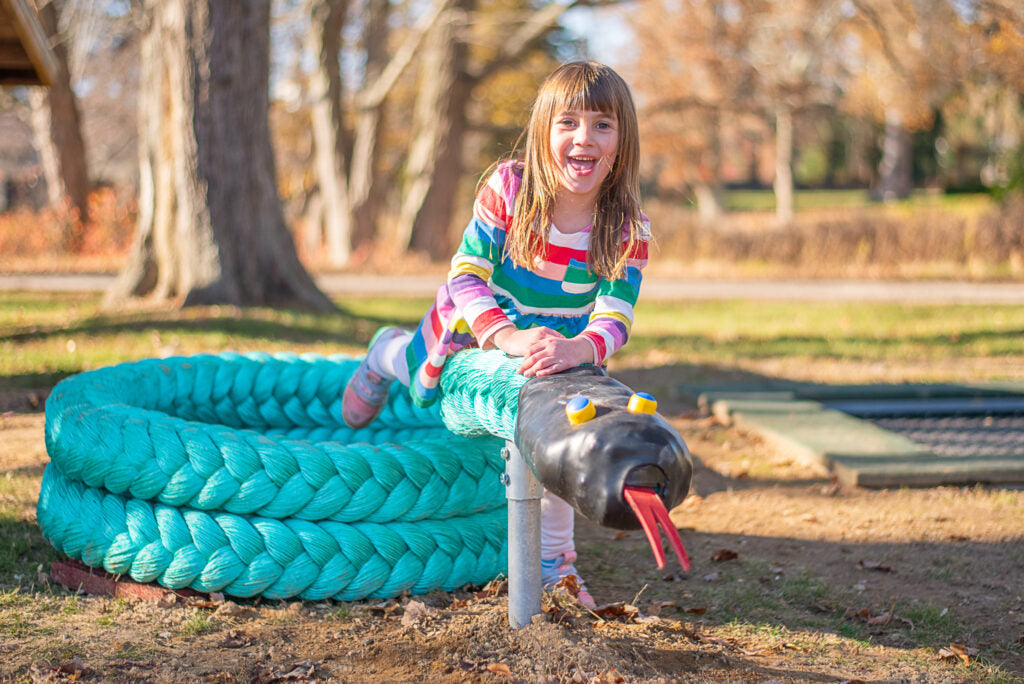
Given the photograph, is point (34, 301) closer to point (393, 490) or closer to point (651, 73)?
point (393, 490)

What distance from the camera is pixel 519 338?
2.67 meters

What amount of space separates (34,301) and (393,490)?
8.29 metres

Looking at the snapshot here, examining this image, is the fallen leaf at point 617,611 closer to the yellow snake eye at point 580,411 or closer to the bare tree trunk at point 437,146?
the yellow snake eye at point 580,411

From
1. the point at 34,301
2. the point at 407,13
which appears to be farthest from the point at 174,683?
the point at 407,13

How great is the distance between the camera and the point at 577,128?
9.35 ft

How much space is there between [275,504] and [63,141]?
628 inches

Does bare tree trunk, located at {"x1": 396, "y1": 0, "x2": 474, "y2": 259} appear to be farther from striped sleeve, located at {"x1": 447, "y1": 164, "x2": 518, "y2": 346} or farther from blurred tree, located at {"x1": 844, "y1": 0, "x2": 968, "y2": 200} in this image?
striped sleeve, located at {"x1": 447, "y1": 164, "x2": 518, "y2": 346}

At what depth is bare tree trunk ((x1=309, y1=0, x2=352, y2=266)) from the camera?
58.9ft

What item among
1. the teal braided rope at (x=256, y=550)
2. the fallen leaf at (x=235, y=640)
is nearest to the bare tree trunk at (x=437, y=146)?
the teal braided rope at (x=256, y=550)

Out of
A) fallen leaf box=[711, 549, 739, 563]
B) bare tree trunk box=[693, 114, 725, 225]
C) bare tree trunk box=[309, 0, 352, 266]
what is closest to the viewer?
fallen leaf box=[711, 549, 739, 563]

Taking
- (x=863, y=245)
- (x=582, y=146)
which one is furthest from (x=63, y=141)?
(x=582, y=146)

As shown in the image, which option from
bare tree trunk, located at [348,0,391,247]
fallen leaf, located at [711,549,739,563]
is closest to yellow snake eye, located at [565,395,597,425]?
fallen leaf, located at [711,549,739,563]

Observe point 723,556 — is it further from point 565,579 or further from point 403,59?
point 403,59

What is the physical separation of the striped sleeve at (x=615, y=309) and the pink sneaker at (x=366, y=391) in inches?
36.1
